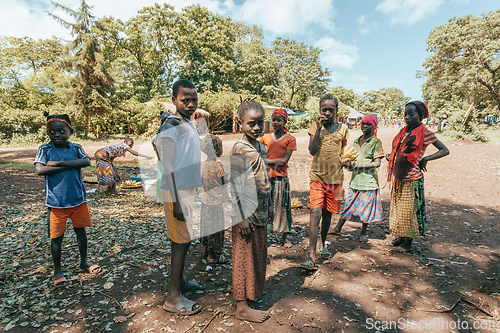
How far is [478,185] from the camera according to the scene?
8.32 meters

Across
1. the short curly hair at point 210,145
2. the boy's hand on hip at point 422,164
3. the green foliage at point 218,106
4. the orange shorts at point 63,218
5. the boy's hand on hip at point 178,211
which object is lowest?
the orange shorts at point 63,218

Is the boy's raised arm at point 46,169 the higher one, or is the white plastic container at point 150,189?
the boy's raised arm at point 46,169

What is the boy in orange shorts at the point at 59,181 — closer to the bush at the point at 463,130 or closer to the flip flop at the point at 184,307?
the flip flop at the point at 184,307

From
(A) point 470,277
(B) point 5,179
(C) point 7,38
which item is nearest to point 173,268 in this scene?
(A) point 470,277

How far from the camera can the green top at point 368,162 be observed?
4.34 m

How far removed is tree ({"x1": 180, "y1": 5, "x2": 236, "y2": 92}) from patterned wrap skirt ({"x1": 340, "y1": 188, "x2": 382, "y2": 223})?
27.7 meters

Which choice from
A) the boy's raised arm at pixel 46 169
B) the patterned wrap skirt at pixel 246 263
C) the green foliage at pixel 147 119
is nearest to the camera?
the patterned wrap skirt at pixel 246 263

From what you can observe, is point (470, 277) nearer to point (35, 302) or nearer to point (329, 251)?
point (329, 251)

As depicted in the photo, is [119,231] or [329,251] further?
[119,231]

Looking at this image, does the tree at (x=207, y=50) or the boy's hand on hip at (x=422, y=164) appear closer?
the boy's hand on hip at (x=422, y=164)

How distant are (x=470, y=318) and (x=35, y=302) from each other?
4.53 metres

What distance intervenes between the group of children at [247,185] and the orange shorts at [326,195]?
0.04ft

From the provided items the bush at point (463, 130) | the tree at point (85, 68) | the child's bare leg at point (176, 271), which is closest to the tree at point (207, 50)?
the tree at point (85, 68)

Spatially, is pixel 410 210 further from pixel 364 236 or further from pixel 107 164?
pixel 107 164
